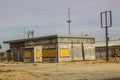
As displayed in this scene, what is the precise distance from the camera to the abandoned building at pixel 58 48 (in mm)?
60156

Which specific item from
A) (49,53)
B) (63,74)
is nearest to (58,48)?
(49,53)

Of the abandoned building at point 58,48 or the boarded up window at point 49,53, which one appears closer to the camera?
the abandoned building at point 58,48

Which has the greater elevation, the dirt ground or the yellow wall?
the yellow wall

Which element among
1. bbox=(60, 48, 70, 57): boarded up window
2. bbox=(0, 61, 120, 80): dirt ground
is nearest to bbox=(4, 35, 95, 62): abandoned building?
bbox=(60, 48, 70, 57): boarded up window

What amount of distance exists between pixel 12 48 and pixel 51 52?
18.0 meters

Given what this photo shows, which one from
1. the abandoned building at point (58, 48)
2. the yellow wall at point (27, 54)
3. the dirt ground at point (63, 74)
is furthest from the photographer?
the yellow wall at point (27, 54)

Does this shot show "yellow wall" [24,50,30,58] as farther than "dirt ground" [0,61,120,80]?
Yes

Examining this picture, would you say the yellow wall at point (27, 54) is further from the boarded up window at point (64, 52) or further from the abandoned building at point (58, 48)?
the boarded up window at point (64, 52)

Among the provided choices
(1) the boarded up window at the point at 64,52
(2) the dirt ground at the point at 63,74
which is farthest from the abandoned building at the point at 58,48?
(2) the dirt ground at the point at 63,74

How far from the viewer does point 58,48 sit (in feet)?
195

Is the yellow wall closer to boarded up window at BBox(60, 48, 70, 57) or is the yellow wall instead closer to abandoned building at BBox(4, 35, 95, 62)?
abandoned building at BBox(4, 35, 95, 62)

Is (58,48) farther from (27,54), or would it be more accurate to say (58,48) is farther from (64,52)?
(27,54)

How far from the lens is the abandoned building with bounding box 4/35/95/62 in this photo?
197ft

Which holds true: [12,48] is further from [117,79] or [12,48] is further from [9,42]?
[117,79]
